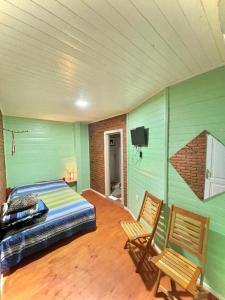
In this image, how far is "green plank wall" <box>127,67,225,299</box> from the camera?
63.2 inches

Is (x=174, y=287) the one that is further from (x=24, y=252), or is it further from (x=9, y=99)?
(x=9, y=99)

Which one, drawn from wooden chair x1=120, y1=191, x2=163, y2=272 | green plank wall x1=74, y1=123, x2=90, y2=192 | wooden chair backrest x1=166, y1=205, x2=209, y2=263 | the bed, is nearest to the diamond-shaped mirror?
wooden chair backrest x1=166, y1=205, x2=209, y2=263

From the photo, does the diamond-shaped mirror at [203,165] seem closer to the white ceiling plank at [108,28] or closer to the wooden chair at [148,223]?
the wooden chair at [148,223]

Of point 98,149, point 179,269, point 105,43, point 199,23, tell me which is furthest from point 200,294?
point 98,149

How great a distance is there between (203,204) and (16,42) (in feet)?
7.93

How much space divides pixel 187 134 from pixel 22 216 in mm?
2689

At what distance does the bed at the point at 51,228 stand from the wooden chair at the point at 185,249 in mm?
1526

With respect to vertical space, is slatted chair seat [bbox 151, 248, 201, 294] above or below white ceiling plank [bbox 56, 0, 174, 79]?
below

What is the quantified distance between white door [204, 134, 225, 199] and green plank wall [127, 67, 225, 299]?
0.06 metres

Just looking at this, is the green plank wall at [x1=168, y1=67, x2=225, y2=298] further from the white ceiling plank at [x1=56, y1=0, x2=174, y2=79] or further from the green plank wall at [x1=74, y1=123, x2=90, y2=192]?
the green plank wall at [x1=74, y1=123, x2=90, y2=192]

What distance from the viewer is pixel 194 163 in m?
1.83

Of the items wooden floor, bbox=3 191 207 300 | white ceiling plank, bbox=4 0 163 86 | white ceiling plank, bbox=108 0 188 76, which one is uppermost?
white ceiling plank, bbox=108 0 188 76

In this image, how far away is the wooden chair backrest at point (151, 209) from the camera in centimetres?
212

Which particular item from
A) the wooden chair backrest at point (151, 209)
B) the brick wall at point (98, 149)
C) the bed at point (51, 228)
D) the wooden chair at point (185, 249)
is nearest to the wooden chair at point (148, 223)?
the wooden chair backrest at point (151, 209)
